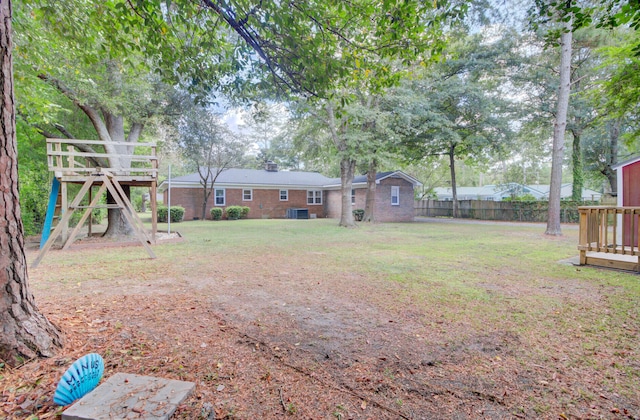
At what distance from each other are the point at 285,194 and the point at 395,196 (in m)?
8.70

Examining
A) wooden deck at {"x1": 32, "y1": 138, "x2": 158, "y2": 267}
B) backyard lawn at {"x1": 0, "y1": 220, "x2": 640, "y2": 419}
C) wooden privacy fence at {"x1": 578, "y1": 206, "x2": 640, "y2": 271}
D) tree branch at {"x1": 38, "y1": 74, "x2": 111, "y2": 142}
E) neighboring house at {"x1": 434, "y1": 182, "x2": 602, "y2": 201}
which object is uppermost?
tree branch at {"x1": 38, "y1": 74, "x2": 111, "y2": 142}

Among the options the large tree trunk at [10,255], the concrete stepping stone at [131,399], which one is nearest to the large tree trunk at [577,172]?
the concrete stepping stone at [131,399]

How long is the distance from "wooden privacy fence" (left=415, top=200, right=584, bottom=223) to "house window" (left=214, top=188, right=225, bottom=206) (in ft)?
57.4

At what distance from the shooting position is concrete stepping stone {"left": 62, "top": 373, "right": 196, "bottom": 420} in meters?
1.85

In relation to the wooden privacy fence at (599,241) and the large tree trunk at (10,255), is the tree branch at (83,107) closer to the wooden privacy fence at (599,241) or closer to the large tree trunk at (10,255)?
the large tree trunk at (10,255)

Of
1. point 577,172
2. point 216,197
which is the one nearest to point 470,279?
point 216,197

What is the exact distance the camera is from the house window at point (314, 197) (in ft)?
88.1

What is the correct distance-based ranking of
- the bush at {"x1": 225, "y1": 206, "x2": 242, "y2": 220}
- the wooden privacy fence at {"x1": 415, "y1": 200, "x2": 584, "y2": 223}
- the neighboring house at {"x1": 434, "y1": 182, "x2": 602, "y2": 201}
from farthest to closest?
the neighboring house at {"x1": 434, "y1": 182, "x2": 602, "y2": 201} → the bush at {"x1": 225, "y1": 206, "x2": 242, "y2": 220} → the wooden privacy fence at {"x1": 415, "y1": 200, "x2": 584, "y2": 223}

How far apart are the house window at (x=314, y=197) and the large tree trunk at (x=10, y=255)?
79.6ft

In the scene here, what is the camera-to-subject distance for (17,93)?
6770mm

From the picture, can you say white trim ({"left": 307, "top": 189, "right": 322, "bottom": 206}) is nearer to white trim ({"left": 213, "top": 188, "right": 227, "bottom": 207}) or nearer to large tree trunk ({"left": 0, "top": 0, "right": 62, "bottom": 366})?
white trim ({"left": 213, "top": 188, "right": 227, "bottom": 207})

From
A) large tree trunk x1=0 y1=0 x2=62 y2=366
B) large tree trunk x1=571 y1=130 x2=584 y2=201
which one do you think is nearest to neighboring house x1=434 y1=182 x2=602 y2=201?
large tree trunk x1=571 y1=130 x2=584 y2=201

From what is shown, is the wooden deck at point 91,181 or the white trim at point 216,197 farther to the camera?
the white trim at point 216,197

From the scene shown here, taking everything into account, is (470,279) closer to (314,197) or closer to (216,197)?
(216,197)
